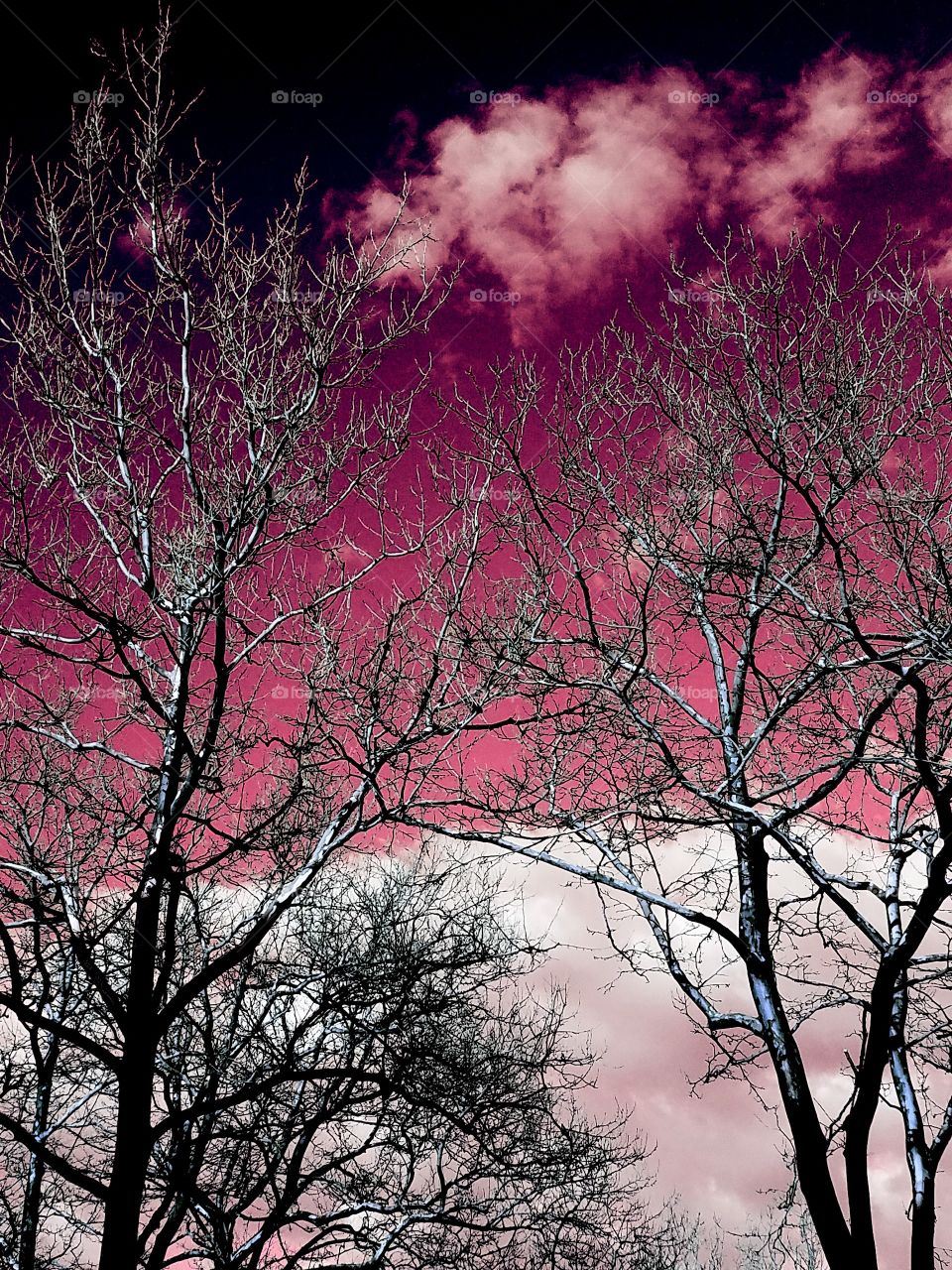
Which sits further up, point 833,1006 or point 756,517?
point 756,517

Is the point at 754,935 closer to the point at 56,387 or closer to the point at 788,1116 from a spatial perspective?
the point at 788,1116

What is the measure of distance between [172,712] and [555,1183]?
744 centimetres

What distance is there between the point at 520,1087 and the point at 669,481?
7.46 meters

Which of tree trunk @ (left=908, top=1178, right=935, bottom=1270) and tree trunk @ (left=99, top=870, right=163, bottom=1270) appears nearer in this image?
tree trunk @ (left=99, top=870, right=163, bottom=1270)

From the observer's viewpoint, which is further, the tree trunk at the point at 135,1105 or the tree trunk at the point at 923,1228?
the tree trunk at the point at 923,1228

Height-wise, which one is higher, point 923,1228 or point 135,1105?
point 135,1105

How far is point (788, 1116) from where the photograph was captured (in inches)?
260

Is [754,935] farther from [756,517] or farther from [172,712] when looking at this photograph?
[172,712]

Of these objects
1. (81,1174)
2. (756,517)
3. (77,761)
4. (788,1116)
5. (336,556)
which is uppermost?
(756,517)

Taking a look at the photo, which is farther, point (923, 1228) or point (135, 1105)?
point (923, 1228)

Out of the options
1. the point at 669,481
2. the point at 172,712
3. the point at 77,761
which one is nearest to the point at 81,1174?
the point at 172,712

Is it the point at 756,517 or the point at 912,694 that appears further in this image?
the point at 756,517

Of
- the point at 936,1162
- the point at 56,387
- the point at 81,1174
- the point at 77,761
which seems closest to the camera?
the point at 81,1174

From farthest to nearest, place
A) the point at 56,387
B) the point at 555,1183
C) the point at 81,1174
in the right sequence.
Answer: the point at 555,1183, the point at 56,387, the point at 81,1174
